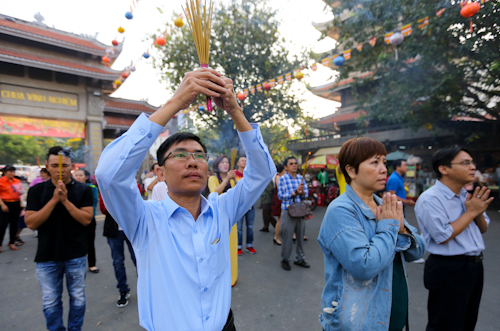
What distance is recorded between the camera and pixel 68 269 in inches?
90.7

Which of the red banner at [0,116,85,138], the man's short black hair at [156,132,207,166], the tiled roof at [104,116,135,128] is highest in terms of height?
the tiled roof at [104,116,135,128]

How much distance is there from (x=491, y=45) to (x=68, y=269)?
9662mm

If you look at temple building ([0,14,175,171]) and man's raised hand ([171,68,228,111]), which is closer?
man's raised hand ([171,68,228,111])

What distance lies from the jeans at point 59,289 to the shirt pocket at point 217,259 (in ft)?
5.79

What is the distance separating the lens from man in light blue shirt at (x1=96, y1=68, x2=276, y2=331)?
3.32 ft

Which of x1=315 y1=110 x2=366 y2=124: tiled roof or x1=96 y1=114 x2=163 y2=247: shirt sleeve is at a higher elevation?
x1=315 y1=110 x2=366 y2=124: tiled roof

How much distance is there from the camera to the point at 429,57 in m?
7.73

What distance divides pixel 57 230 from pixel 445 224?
10.3ft

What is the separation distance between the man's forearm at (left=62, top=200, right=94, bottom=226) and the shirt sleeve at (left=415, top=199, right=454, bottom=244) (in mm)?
2803

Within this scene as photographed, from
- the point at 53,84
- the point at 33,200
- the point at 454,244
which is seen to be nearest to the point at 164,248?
the point at 33,200

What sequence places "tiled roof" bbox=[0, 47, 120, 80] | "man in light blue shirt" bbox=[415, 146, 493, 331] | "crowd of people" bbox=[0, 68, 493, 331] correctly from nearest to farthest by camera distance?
"crowd of people" bbox=[0, 68, 493, 331]
"man in light blue shirt" bbox=[415, 146, 493, 331]
"tiled roof" bbox=[0, 47, 120, 80]

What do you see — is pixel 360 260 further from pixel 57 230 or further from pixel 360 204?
pixel 57 230

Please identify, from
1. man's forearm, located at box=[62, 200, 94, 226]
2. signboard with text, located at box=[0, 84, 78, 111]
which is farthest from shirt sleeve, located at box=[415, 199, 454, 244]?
signboard with text, located at box=[0, 84, 78, 111]

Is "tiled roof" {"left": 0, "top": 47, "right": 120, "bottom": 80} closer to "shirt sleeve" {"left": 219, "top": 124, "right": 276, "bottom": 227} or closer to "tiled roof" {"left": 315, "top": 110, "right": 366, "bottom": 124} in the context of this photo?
"shirt sleeve" {"left": 219, "top": 124, "right": 276, "bottom": 227}
